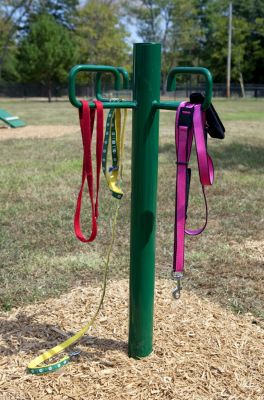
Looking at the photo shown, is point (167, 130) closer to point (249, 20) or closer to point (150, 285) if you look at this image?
point (150, 285)

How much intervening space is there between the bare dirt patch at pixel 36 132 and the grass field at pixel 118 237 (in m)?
4.21

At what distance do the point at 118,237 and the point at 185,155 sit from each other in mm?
2207

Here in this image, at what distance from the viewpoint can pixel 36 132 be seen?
40.4ft

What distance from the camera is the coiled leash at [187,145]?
181 cm

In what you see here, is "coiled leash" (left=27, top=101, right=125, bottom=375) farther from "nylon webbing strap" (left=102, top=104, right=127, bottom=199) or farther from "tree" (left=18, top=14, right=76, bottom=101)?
"tree" (left=18, top=14, right=76, bottom=101)

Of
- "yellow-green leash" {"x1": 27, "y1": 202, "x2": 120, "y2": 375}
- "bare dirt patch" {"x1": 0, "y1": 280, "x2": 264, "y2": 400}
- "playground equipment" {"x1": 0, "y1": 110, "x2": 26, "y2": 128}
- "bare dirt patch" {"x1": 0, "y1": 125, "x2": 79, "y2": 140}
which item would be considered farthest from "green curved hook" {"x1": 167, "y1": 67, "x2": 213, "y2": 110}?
"playground equipment" {"x1": 0, "y1": 110, "x2": 26, "y2": 128}

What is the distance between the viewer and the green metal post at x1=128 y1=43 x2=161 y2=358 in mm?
1938

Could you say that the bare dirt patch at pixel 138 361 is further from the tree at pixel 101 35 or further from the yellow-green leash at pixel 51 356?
the tree at pixel 101 35

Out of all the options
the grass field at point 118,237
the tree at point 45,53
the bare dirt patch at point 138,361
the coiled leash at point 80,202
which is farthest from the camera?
the tree at point 45,53

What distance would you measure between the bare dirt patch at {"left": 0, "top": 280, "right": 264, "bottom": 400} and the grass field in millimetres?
219

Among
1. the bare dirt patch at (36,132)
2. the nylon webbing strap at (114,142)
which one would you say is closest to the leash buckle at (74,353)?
the nylon webbing strap at (114,142)

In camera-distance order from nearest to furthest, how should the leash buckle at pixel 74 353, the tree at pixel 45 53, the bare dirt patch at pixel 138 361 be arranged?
the bare dirt patch at pixel 138 361
the leash buckle at pixel 74 353
the tree at pixel 45 53

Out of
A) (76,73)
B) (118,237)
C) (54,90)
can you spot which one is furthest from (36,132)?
(54,90)

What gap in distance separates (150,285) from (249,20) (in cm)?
5331
